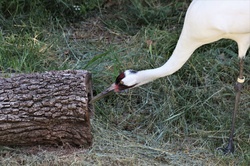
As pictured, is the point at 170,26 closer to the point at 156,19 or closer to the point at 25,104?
the point at 156,19

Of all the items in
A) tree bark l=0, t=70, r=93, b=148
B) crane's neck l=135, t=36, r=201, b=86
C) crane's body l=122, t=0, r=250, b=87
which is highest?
crane's body l=122, t=0, r=250, b=87

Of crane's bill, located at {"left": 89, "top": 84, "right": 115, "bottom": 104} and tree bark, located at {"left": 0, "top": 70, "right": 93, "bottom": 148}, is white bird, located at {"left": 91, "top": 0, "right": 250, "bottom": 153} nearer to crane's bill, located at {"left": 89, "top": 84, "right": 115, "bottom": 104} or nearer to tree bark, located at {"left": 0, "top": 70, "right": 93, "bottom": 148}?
crane's bill, located at {"left": 89, "top": 84, "right": 115, "bottom": 104}

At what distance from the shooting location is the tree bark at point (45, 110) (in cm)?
363

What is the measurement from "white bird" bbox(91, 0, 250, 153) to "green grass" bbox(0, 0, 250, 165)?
0.29 metres

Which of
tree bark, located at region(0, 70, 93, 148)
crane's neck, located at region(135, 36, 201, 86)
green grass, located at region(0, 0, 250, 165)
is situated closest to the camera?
tree bark, located at region(0, 70, 93, 148)

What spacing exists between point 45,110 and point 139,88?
3.65 ft

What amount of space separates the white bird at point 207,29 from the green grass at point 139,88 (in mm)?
291

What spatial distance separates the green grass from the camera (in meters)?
3.82

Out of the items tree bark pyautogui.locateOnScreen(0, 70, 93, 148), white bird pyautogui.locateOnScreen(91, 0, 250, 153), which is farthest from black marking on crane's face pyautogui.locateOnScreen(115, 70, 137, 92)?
tree bark pyautogui.locateOnScreen(0, 70, 93, 148)

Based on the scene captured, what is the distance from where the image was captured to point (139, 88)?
4.50 m

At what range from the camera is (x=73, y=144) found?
3.81 meters

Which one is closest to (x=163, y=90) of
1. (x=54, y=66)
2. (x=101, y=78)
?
(x=101, y=78)

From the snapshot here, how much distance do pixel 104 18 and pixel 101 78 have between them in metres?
1.45

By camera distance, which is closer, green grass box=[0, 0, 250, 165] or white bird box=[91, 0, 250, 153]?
white bird box=[91, 0, 250, 153]
